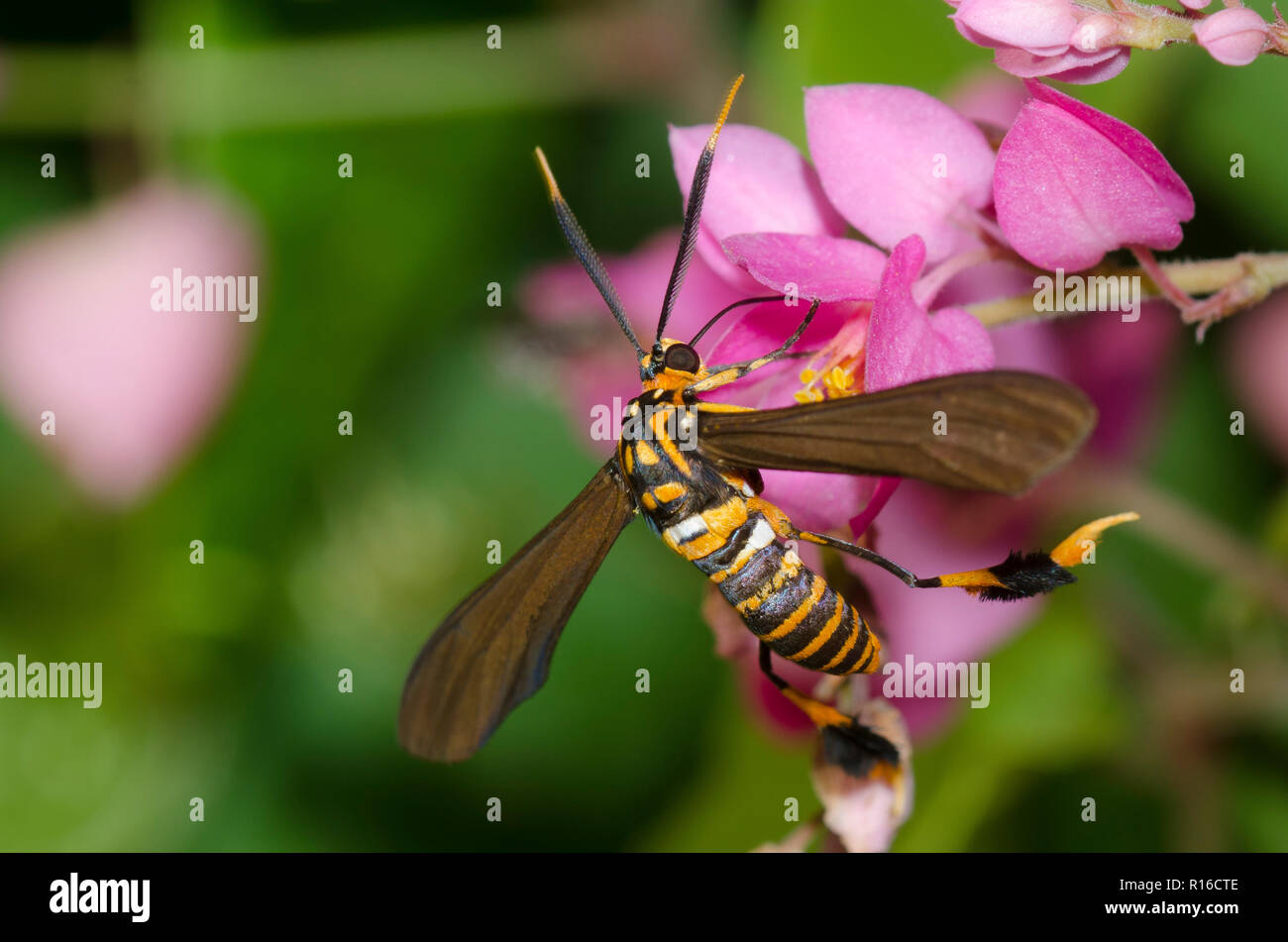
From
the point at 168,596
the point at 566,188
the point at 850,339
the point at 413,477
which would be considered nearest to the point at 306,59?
the point at 566,188

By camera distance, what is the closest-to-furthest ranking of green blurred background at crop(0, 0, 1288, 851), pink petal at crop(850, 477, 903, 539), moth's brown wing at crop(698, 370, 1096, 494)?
moth's brown wing at crop(698, 370, 1096, 494)
pink petal at crop(850, 477, 903, 539)
green blurred background at crop(0, 0, 1288, 851)

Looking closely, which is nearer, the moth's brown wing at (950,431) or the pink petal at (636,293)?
the moth's brown wing at (950,431)

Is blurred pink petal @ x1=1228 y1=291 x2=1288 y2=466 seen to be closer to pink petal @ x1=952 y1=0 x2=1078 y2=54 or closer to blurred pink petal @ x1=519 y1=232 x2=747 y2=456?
blurred pink petal @ x1=519 y1=232 x2=747 y2=456

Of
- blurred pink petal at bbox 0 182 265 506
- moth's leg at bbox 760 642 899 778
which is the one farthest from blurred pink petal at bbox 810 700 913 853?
blurred pink petal at bbox 0 182 265 506

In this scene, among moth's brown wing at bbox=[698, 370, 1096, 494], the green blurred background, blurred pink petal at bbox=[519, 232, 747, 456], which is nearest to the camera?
moth's brown wing at bbox=[698, 370, 1096, 494]

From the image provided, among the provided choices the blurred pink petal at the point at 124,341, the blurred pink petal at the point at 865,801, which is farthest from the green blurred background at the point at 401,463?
the blurred pink petal at the point at 865,801

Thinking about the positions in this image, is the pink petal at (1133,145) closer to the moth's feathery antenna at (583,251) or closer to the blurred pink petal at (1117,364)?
the moth's feathery antenna at (583,251)

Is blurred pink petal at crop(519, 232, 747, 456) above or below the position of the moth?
above
